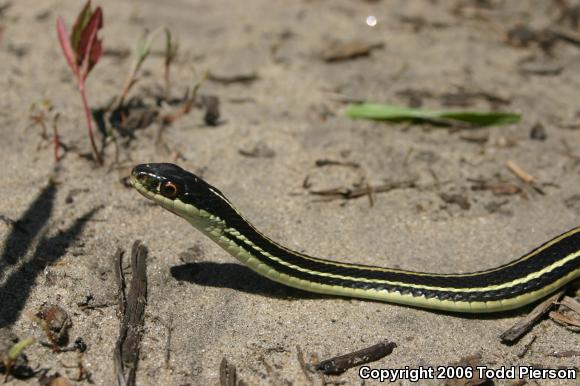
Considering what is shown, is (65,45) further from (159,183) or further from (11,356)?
(11,356)

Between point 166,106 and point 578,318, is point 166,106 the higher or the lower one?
the higher one

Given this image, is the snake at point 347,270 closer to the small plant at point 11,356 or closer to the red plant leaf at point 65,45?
the small plant at point 11,356

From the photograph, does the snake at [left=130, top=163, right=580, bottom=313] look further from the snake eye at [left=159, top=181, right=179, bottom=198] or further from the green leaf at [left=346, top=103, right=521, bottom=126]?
the green leaf at [left=346, top=103, right=521, bottom=126]

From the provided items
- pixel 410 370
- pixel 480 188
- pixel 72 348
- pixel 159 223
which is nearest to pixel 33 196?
pixel 159 223

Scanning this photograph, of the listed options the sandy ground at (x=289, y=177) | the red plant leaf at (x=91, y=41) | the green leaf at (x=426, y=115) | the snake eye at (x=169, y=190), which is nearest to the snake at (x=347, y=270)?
the snake eye at (x=169, y=190)

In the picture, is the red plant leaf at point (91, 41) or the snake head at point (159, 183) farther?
the red plant leaf at point (91, 41)

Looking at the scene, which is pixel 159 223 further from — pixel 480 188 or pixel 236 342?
pixel 480 188

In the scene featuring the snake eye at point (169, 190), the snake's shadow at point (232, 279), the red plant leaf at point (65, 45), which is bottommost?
the snake's shadow at point (232, 279)
